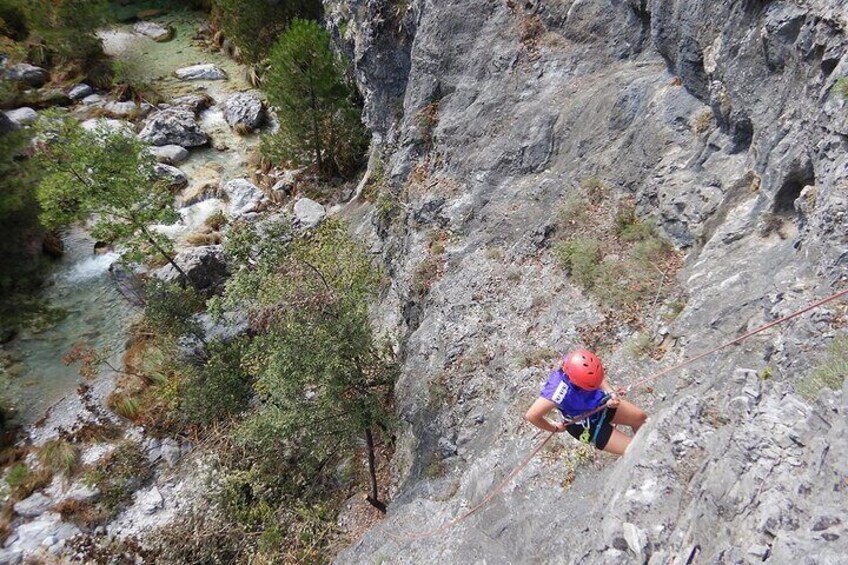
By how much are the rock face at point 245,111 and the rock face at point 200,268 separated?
33.8ft

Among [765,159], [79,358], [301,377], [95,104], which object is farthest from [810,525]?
[95,104]

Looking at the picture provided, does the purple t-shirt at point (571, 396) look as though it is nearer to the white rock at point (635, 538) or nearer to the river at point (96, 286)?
the white rock at point (635, 538)

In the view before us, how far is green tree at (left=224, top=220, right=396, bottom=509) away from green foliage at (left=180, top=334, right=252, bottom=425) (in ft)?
9.90

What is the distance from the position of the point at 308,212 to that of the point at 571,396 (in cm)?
1902

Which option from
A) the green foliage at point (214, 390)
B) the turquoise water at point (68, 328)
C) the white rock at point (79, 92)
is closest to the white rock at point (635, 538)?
the green foliage at point (214, 390)

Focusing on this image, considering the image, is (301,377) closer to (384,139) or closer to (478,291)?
(478,291)

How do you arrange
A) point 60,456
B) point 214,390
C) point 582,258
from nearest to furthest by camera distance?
point 582,258, point 214,390, point 60,456

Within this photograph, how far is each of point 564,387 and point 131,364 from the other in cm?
1829

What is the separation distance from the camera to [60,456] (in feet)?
57.1

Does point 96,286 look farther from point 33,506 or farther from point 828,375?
point 828,375

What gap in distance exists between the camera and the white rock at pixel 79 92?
1294 inches

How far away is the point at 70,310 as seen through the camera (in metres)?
22.7

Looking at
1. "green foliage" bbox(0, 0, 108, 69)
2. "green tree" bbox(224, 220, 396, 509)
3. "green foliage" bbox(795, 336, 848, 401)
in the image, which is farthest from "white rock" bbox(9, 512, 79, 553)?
A: "green foliage" bbox(0, 0, 108, 69)

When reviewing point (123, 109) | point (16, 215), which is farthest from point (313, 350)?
point (123, 109)
